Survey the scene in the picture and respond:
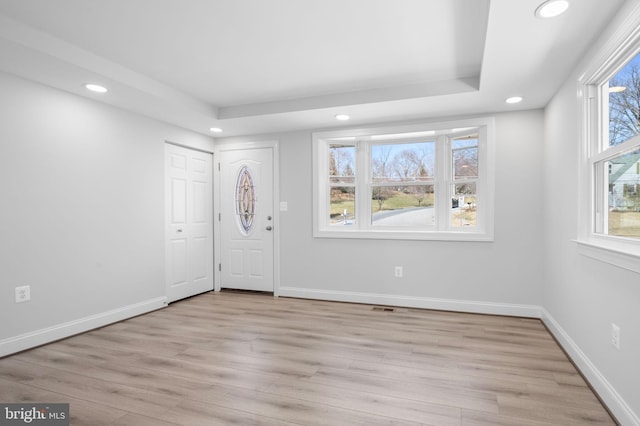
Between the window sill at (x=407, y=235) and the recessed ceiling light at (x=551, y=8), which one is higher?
the recessed ceiling light at (x=551, y=8)

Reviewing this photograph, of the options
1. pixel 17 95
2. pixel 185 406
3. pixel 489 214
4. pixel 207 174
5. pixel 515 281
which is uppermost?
pixel 17 95

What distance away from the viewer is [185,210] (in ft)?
15.6

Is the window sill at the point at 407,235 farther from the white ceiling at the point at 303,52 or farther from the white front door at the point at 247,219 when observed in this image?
the white ceiling at the point at 303,52

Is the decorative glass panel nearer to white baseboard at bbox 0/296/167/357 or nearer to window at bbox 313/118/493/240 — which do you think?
window at bbox 313/118/493/240

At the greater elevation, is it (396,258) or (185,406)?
(396,258)

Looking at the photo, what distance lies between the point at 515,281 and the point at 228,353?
3.01 m

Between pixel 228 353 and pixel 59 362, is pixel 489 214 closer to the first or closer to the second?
pixel 228 353

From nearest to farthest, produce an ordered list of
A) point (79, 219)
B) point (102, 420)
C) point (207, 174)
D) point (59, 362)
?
1. point (102, 420)
2. point (59, 362)
3. point (79, 219)
4. point (207, 174)

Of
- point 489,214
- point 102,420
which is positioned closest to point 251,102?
point 489,214

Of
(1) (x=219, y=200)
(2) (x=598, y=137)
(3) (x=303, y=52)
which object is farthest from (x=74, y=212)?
(2) (x=598, y=137)

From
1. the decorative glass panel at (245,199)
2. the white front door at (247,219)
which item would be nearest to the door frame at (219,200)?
the white front door at (247,219)

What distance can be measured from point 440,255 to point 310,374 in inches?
89.5

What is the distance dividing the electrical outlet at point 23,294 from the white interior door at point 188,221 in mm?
1497

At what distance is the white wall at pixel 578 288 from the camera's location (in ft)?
6.15
